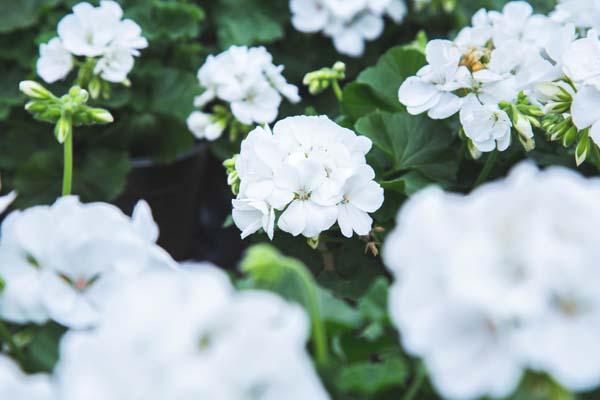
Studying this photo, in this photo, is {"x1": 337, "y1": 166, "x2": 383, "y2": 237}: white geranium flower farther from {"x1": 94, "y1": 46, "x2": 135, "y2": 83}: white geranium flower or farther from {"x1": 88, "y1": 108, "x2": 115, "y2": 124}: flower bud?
{"x1": 94, "y1": 46, "x2": 135, "y2": 83}: white geranium flower

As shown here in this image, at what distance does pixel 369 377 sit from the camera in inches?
22.7

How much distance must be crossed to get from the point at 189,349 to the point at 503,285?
0.55 ft

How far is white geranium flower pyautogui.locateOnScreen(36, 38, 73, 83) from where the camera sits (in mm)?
Result: 1160

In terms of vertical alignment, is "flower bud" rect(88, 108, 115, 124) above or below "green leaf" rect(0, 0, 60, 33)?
above

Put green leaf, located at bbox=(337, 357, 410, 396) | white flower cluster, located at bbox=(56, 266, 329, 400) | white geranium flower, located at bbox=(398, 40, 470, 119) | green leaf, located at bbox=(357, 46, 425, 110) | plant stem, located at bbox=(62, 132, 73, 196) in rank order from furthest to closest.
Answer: green leaf, located at bbox=(357, 46, 425, 110), white geranium flower, located at bbox=(398, 40, 470, 119), plant stem, located at bbox=(62, 132, 73, 196), green leaf, located at bbox=(337, 357, 410, 396), white flower cluster, located at bbox=(56, 266, 329, 400)

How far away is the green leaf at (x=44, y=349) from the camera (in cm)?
62

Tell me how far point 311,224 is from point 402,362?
0.90 ft

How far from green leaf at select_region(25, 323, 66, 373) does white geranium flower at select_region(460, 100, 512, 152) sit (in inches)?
18.3

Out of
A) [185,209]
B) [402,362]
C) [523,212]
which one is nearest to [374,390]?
[402,362]

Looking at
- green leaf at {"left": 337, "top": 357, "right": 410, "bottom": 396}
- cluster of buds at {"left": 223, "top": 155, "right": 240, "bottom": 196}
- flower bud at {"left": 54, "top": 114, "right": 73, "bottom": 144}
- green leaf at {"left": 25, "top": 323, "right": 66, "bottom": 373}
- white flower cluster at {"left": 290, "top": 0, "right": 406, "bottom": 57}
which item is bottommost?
white flower cluster at {"left": 290, "top": 0, "right": 406, "bottom": 57}

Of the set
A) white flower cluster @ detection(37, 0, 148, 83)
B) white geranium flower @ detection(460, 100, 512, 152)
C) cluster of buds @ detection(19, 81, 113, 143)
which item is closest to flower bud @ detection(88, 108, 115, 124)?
cluster of buds @ detection(19, 81, 113, 143)

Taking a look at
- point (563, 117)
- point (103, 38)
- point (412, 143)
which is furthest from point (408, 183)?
point (103, 38)

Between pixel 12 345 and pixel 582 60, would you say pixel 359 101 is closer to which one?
pixel 582 60

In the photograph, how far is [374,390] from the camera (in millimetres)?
575
